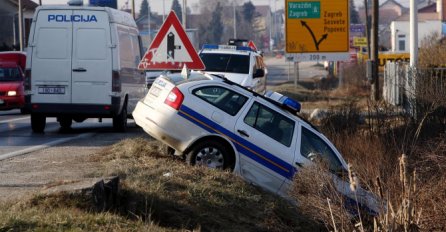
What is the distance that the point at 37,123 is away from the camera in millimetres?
18719

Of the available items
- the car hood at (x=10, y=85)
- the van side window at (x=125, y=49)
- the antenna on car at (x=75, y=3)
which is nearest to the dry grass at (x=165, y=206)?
the van side window at (x=125, y=49)

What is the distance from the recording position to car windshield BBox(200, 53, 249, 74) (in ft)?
75.4

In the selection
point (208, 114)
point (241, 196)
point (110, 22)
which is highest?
point (110, 22)

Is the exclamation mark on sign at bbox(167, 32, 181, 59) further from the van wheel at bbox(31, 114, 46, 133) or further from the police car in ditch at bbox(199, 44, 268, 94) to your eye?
the police car in ditch at bbox(199, 44, 268, 94)

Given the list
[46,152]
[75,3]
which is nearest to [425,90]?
[75,3]

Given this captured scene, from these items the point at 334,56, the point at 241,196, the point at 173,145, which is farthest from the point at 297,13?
the point at 241,196

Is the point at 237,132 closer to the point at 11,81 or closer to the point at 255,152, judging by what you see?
the point at 255,152

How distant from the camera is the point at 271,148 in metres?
12.0

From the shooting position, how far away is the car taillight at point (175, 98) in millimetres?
12070

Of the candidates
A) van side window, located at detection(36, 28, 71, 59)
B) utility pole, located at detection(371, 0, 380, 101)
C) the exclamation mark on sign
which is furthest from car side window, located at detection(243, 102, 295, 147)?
utility pole, located at detection(371, 0, 380, 101)

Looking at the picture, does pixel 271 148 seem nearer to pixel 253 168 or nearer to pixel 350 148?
pixel 253 168

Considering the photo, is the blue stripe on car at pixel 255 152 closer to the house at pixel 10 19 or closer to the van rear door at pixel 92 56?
the van rear door at pixel 92 56

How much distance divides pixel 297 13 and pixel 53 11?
384 inches

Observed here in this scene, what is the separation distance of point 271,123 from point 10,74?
19251mm
